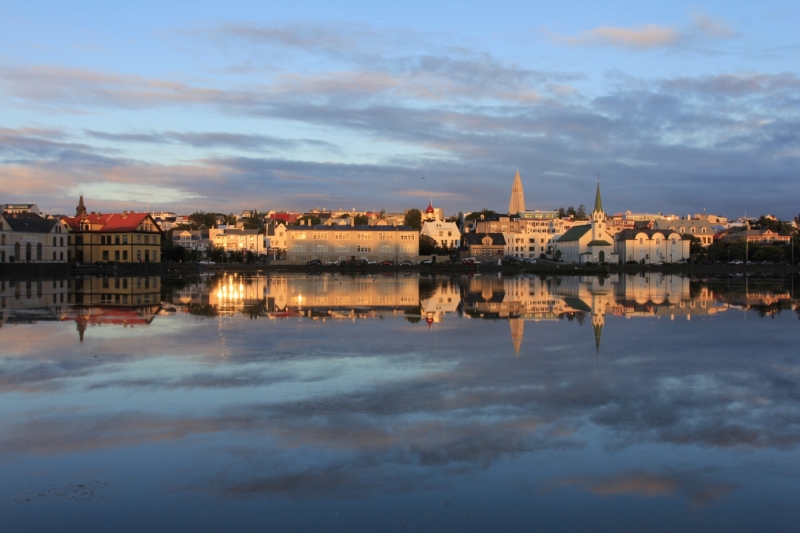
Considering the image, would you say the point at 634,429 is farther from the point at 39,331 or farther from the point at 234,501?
the point at 39,331

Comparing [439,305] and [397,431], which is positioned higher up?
[439,305]

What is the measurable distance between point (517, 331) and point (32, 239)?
5777 centimetres

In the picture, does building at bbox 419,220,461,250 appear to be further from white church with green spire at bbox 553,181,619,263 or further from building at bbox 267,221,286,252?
building at bbox 267,221,286,252

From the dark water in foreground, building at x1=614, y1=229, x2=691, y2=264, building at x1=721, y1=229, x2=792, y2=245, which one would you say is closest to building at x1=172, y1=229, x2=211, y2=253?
building at x1=614, y1=229, x2=691, y2=264

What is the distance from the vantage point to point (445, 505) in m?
6.89

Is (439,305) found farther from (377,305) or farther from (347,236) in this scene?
(347,236)

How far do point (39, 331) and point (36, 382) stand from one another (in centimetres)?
743

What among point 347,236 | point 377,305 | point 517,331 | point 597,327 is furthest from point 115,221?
point 597,327

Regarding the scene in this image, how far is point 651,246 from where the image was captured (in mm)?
99688

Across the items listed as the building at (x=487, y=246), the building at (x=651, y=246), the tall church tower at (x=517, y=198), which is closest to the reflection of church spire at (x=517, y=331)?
the building at (x=651, y=246)

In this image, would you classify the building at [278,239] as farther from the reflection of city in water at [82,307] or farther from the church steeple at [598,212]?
the reflection of city in water at [82,307]

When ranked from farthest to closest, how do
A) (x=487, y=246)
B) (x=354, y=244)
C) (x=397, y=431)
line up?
(x=487, y=246), (x=354, y=244), (x=397, y=431)

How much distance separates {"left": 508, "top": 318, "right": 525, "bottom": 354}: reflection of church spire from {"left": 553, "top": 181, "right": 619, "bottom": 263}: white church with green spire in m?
77.2

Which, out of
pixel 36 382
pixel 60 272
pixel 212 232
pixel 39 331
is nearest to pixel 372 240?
pixel 212 232
